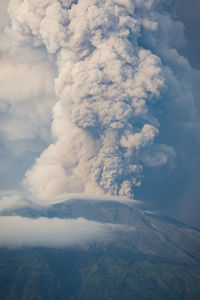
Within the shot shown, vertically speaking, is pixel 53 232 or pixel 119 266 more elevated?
pixel 53 232

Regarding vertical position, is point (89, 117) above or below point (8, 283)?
above

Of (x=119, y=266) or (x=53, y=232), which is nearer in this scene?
(x=119, y=266)


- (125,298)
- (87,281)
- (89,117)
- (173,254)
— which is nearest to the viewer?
(89,117)

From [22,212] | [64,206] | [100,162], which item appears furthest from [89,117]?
[22,212]

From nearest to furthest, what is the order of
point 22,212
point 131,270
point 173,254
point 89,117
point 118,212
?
point 89,117 → point 131,270 → point 173,254 → point 118,212 → point 22,212

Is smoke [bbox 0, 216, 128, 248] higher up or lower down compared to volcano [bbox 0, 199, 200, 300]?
higher up

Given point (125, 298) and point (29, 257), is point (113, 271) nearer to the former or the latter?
point (125, 298)
